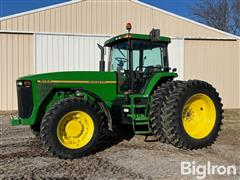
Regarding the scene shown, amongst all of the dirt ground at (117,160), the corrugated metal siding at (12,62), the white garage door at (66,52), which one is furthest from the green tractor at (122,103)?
the corrugated metal siding at (12,62)

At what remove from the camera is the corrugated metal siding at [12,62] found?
14156 mm

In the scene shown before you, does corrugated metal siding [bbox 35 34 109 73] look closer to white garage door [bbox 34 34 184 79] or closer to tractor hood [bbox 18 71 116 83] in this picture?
white garage door [bbox 34 34 184 79]

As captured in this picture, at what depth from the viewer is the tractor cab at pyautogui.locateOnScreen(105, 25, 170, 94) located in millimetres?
7574

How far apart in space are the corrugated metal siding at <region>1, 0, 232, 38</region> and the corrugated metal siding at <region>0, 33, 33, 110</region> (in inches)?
15.9


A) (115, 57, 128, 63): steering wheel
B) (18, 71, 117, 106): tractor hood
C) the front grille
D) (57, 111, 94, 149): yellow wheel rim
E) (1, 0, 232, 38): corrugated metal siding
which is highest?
(1, 0, 232, 38): corrugated metal siding

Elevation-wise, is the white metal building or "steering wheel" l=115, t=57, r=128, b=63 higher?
the white metal building

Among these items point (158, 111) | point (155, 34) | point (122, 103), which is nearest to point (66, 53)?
point (155, 34)

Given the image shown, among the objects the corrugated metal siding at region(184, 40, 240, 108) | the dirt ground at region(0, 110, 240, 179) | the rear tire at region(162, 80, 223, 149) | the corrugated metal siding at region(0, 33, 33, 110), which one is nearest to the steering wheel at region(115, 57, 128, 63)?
the rear tire at region(162, 80, 223, 149)

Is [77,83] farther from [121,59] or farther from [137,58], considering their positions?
[137,58]

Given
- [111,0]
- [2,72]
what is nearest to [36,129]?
[2,72]

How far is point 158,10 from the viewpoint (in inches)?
622

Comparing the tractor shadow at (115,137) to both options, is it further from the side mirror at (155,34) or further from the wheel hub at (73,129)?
the side mirror at (155,34)

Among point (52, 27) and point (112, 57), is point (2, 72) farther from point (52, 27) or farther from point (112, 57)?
point (112, 57)

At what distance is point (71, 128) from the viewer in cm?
647
